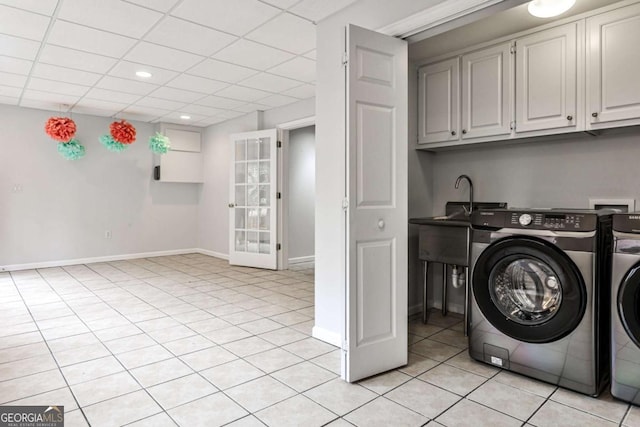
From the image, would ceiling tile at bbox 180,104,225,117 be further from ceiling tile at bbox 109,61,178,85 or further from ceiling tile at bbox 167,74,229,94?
ceiling tile at bbox 109,61,178,85

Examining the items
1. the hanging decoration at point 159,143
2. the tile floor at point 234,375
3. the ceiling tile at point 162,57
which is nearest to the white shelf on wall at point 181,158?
the hanging decoration at point 159,143

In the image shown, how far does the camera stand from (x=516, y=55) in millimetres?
2932

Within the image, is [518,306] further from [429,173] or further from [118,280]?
[118,280]

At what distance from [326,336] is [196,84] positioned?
136 inches

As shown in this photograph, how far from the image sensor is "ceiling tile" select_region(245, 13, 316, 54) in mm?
3037

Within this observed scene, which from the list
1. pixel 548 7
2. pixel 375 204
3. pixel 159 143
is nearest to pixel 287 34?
pixel 375 204

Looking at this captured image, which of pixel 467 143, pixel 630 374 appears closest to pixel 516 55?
pixel 467 143

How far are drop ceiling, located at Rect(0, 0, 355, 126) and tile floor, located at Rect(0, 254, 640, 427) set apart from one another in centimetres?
252

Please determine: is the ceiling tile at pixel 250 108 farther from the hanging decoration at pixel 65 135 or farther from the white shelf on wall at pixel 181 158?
the hanging decoration at pixel 65 135

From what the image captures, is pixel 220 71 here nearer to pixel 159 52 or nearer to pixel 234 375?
pixel 159 52

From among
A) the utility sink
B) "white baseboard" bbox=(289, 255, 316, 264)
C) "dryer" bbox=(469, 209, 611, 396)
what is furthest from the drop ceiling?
"white baseboard" bbox=(289, 255, 316, 264)

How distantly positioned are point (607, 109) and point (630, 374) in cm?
161

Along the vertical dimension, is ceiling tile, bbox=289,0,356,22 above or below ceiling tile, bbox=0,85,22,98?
below

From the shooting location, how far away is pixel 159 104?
5703 mm
